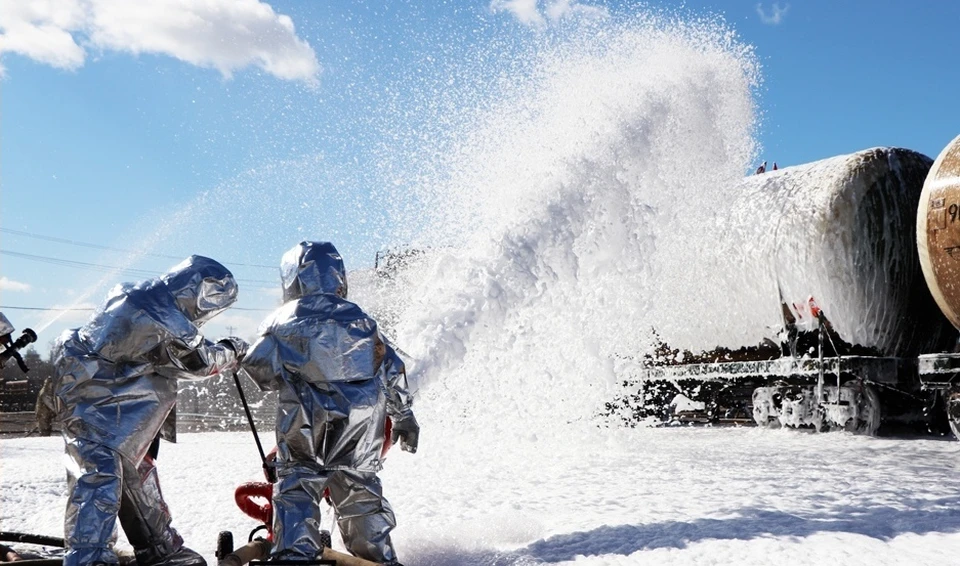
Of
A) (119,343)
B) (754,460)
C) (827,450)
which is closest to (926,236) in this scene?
(827,450)

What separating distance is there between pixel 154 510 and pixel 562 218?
4.31 m

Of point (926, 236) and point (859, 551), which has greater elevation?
point (926, 236)

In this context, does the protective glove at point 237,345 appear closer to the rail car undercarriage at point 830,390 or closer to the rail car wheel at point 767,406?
the rail car undercarriage at point 830,390

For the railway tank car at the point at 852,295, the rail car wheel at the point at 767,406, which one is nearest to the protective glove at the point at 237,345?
the railway tank car at the point at 852,295

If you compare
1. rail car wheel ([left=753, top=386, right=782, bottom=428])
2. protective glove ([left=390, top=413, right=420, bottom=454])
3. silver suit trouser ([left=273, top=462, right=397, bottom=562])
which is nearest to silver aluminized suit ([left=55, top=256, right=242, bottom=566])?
silver suit trouser ([left=273, top=462, right=397, bottom=562])

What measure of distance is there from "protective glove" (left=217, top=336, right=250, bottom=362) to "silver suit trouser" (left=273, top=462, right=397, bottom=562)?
1.85ft

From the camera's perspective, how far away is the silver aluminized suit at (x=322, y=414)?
3.66 metres

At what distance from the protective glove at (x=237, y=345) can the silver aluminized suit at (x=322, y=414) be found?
90mm

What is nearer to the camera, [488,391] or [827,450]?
[488,391]

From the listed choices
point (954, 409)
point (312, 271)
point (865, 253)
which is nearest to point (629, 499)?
point (312, 271)

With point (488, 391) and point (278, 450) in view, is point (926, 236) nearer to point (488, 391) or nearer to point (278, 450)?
point (488, 391)

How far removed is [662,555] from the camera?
3912mm

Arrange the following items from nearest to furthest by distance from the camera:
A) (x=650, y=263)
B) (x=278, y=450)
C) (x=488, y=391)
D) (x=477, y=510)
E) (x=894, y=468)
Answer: (x=278, y=450)
(x=477, y=510)
(x=894, y=468)
(x=488, y=391)
(x=650, y=263)

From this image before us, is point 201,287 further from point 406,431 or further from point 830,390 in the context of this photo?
point 830,390
